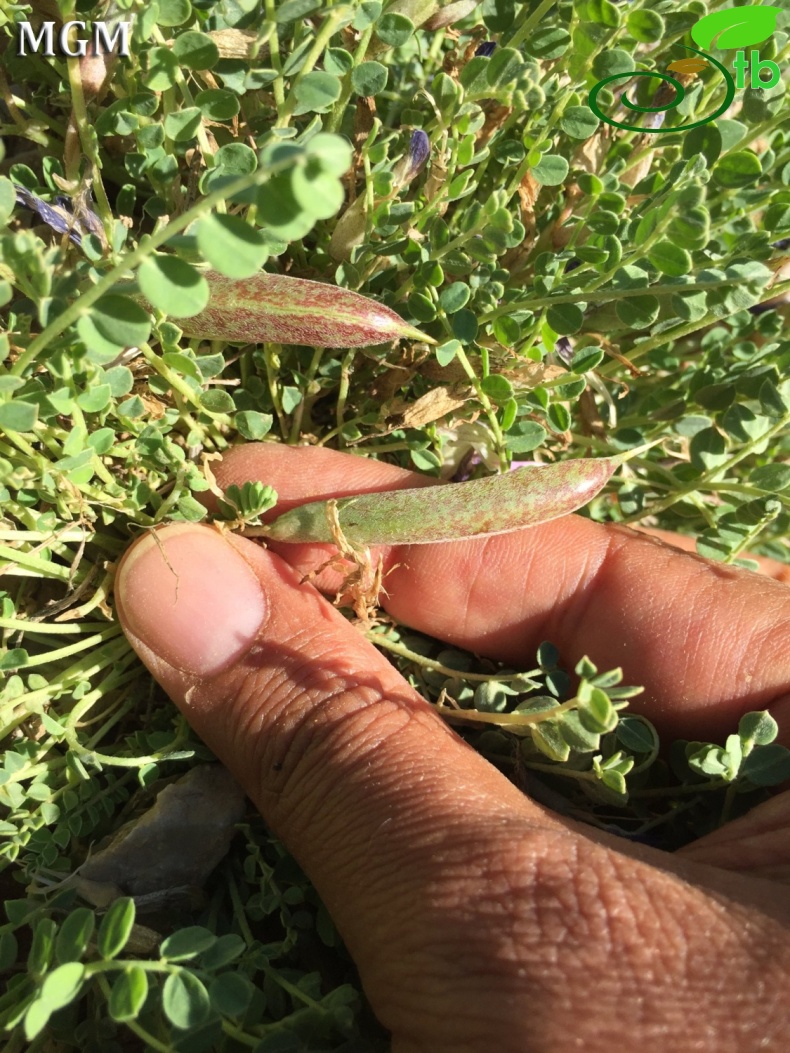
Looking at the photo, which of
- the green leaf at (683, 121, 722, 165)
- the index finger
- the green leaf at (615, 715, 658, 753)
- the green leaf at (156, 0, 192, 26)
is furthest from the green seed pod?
the green leaf at (156, 0, 192, 26)

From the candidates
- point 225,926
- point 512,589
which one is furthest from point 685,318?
point 225,926

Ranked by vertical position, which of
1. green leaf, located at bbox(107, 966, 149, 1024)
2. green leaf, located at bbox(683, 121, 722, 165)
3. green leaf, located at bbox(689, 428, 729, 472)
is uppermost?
green leaf, located at bbox(683, 121, 722, 165)

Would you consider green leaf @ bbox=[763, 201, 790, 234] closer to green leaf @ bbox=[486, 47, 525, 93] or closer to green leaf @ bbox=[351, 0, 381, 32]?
green leaf @ bbox=[486, 47, 525, 93]

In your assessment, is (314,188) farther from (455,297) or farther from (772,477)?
(772,477)

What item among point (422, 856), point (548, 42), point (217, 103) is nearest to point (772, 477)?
point (548, 42)

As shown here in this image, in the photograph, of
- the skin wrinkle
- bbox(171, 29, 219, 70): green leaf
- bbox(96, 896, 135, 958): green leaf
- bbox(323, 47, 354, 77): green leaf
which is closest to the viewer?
bbox(96, 896, 135, 958): green leaf

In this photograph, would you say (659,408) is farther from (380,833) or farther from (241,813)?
(241,813)
